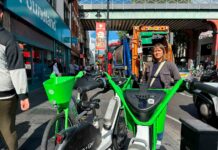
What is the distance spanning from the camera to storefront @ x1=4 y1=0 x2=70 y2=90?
24.1 ft

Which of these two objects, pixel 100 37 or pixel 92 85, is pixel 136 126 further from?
pixel 100 37

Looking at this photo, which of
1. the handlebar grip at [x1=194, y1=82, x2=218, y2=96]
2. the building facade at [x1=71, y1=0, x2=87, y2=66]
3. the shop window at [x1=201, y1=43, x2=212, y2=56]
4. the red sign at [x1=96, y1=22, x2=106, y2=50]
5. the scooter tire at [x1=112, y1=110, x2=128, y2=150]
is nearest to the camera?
the handlebar grip at [x1=194, y1=82, x2=218, y2=96]

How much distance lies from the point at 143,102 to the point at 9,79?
156cm

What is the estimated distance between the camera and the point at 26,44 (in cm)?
908

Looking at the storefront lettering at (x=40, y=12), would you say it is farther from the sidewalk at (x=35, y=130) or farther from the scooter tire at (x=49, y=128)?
the scooter tire at (x=49, y=128)

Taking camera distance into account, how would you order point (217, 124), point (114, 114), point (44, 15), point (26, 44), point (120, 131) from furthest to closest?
point (44, 15), point (26, 44), point (217, 124), point (120, 131), point (114, 114)

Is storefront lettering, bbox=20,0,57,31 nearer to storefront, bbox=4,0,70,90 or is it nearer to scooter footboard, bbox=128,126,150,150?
storefront, bbox=4,0,70,90

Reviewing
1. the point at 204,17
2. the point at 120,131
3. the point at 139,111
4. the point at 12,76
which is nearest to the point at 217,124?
the point at 120,131

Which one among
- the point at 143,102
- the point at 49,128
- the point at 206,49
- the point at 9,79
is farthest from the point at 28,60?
the point at 206,49

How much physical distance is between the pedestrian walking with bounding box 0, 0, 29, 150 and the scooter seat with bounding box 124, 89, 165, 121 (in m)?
1.23

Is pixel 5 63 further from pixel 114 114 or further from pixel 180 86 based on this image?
pixel 180 86

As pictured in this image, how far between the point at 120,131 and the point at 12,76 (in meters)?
1.54

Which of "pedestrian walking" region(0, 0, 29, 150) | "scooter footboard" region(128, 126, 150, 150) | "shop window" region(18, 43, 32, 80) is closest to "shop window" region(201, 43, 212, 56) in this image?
"shop window" region(18, 43, 32, 80)

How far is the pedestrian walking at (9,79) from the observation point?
2.28 m
